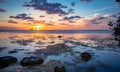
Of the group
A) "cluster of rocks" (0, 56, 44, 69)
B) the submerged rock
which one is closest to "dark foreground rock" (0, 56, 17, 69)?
"cluster of rocks" (0, 56, 44, 69)

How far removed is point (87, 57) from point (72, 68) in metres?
6.76

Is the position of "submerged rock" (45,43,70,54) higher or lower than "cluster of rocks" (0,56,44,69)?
lower

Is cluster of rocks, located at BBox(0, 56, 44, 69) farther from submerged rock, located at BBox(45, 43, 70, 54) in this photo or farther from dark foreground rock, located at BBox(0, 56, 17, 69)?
submerged rock, located at BBox(45, 43, 70, 54)

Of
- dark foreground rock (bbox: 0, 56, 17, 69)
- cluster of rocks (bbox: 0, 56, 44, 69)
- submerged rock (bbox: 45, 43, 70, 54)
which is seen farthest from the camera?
submerged rock (bbox: 45, 43, 70, 54)

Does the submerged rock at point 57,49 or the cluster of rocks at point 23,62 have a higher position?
the cluster of rocks at point 23,62

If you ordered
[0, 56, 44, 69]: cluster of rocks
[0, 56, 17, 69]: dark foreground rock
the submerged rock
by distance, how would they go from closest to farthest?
[0, 56, 17, 69]: dark foreground rock < [0, 56, 44, 69]: cluster of rocks < the submerged rock

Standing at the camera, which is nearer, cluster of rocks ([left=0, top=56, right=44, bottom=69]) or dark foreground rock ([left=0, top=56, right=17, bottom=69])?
dark foreground rock ([left=0, top=56, right=17, bottom=69])

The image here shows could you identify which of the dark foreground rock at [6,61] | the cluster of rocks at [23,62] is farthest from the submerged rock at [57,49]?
the dark foreground rock at [6,61]

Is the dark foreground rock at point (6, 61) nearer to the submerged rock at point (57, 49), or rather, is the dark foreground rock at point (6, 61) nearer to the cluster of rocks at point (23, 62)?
the cluster of rocks at point (23, 62)

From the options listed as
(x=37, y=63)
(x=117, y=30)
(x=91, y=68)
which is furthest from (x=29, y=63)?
A: (x=117, y=30)

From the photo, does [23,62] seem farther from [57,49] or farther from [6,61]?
[57,49]

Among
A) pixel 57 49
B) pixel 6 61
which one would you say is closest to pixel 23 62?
pixel 6 61

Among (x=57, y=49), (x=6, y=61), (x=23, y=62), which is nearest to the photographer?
(x=23, y=62)

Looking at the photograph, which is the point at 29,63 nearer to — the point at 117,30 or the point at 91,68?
the point at 91,68
